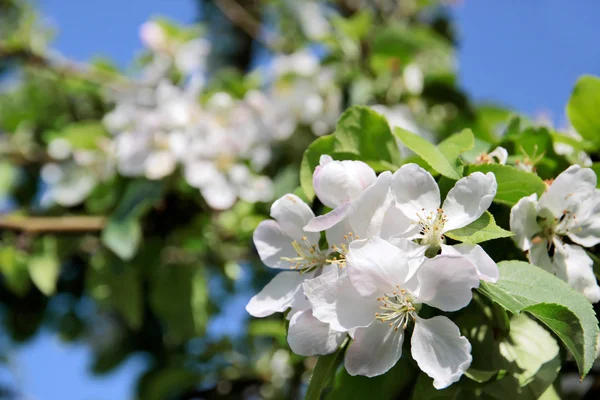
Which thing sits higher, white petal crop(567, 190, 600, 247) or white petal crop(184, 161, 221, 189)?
white petal crop(567, 190, 600, 247)

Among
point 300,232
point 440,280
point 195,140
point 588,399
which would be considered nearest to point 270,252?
point 300,232

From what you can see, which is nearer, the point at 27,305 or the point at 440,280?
the point at 440,280

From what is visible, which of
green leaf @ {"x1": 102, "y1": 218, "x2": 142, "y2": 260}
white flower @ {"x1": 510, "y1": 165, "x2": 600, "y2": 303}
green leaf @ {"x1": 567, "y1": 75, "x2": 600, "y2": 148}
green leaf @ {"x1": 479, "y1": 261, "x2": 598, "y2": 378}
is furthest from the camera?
green leaf @ {"x1": 102, "y1": 218, "x2": 142, "y2": 260}

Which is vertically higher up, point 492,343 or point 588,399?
point 492,343

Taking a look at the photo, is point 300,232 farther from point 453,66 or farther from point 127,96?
point 453,66

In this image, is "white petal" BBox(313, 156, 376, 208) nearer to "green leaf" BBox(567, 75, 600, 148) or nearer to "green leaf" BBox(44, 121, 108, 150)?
"green leaf" BBox(567, 75, 600, 148)

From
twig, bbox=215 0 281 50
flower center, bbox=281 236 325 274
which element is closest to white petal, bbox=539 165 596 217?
flower center, bbox=281 236 325 274

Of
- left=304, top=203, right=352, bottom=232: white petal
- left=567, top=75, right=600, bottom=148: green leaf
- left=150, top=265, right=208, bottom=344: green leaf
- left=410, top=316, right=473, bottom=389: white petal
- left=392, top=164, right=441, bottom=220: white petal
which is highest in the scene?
left=567, top=75, right=600, bottom=148: green leaf
